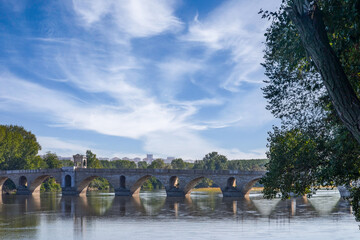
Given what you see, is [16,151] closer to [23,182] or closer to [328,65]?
[23,182]

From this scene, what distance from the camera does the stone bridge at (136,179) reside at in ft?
156

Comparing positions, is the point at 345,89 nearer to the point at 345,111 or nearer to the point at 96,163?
the point at 345,111

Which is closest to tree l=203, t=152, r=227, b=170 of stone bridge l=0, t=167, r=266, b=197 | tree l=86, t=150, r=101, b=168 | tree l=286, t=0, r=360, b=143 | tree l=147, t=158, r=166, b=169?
tree l=147, t=158, r=166, b=169

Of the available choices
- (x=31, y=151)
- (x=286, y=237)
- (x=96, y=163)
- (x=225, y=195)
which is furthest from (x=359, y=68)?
(x=96, y=163)

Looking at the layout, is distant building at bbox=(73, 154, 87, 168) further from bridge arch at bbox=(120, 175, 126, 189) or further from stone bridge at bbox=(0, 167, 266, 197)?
bridge arch at bbox=(120, 175, 126, 189)

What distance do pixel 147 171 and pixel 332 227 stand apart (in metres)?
32.4

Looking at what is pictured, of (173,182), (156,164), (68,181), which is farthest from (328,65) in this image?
(156,164)

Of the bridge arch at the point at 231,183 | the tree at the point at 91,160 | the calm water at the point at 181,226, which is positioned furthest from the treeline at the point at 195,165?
the calm water at the point at 181,226

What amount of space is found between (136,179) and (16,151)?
28.5 metres

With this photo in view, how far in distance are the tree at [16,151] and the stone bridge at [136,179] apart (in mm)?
5917

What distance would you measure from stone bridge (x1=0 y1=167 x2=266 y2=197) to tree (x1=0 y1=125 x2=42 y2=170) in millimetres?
5917

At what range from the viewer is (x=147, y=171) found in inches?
2047

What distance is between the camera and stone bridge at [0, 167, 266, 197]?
47.4 m

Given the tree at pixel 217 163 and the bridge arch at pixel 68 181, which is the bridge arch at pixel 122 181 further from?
the tree at pixel 217 163
